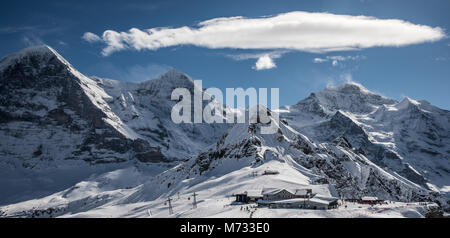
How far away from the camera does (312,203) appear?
108 metres

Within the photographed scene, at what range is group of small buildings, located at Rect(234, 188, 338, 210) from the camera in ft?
355

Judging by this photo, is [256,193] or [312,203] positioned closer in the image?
[312,203]

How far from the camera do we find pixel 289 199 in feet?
400

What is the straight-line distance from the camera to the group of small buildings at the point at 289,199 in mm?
108188

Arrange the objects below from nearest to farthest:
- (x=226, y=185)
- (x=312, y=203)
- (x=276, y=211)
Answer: (x=276, y=211) < (x=312, y=203) < (x=226, y=185)
